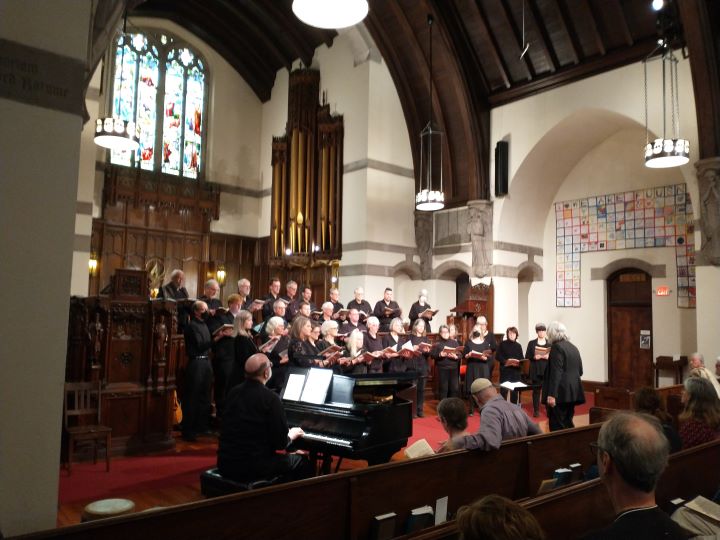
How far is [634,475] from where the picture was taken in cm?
176

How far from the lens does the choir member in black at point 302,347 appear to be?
595 cm

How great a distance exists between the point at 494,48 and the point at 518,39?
506 millimetres

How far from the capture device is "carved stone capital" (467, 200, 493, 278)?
11859 mm

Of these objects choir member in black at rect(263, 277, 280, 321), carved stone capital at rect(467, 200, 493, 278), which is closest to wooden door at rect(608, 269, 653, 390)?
carved stone capital at rect(467, 200, 493, 278)

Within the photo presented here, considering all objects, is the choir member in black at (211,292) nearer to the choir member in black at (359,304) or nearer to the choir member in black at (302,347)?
the choir member in black at (302,347)

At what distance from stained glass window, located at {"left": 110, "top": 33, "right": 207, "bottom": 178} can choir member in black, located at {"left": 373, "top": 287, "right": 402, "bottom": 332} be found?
6709 millimetres

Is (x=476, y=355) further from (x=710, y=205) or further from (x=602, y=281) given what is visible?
(x=602, y=281)

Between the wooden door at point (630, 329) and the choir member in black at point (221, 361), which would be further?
the wooden door at point (630, 329)

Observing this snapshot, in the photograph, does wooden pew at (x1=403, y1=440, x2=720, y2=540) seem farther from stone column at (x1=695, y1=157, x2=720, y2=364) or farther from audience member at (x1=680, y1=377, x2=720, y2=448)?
stone column at (x1=695, y1=157, x2=720, y2=364)

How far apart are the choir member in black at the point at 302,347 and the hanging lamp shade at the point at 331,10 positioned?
3.00 meters

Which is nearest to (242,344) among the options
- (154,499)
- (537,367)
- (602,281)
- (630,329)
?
(154,499)

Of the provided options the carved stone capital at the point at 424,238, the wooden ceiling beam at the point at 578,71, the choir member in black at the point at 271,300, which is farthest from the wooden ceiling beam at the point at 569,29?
the choir member in black at the point at 271,300

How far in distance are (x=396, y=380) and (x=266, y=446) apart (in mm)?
1453

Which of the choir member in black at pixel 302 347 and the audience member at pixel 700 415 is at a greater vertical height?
the choir member in black at pixel 302 347
